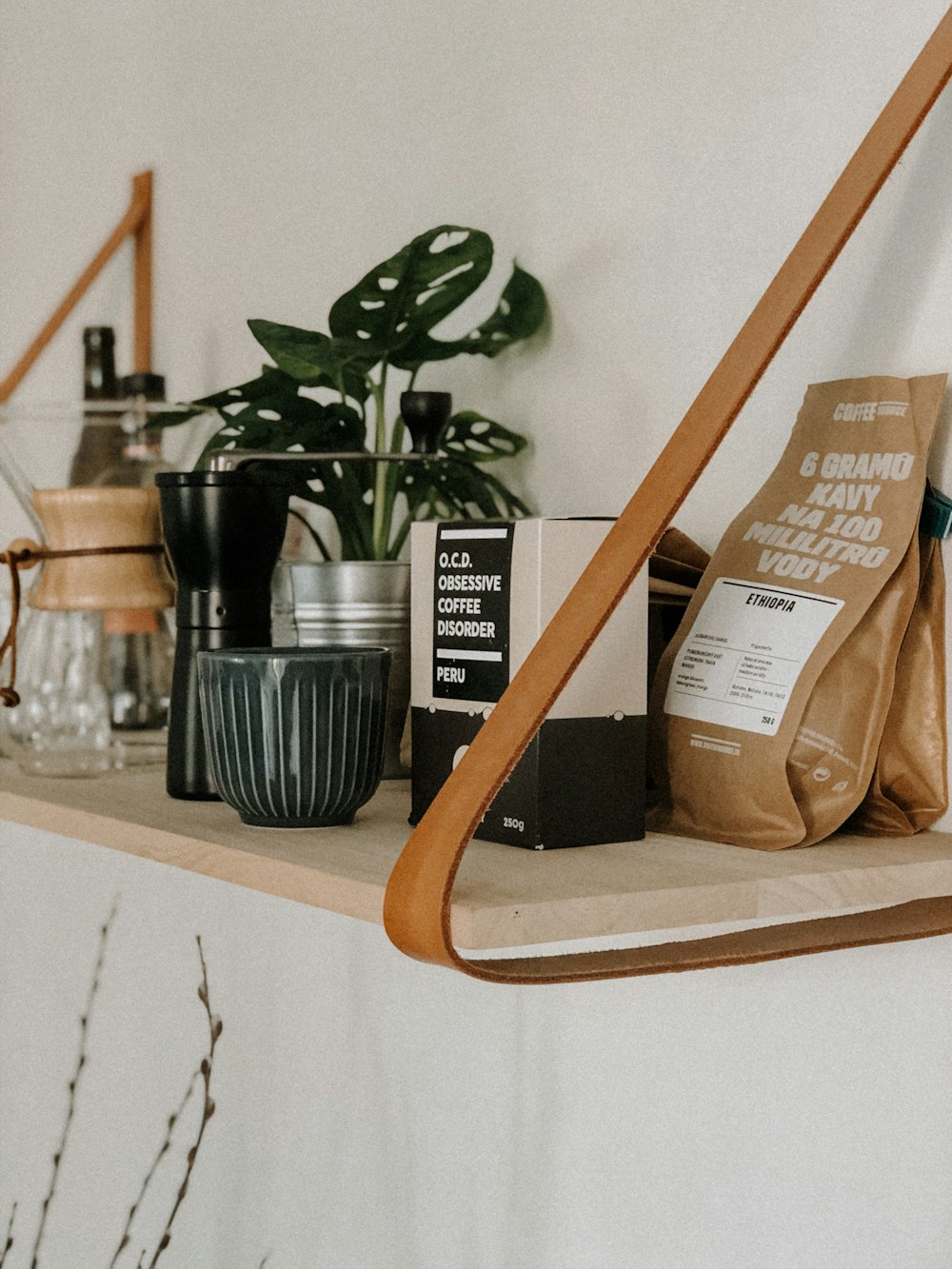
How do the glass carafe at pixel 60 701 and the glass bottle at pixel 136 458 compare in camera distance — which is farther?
the glass bottle at pixel 136 458

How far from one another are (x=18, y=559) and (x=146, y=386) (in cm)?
35

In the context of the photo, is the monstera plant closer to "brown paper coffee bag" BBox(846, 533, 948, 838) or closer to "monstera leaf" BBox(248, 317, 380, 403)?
"monstera leaf" BBox(248, 317, 380, 403)

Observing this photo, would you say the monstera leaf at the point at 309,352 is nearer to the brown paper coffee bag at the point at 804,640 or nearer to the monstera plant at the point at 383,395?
the monstera plant at the point at 383,395

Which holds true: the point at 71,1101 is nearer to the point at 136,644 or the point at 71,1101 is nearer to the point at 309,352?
the point at 136,644

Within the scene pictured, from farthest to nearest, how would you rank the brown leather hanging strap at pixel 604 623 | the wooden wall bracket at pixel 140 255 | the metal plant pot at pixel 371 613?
the wooden wall bracket at pixel 140 255 → the metal plant pot at pixel 371 613 → the brown leather hanging strap at pixel 604 623

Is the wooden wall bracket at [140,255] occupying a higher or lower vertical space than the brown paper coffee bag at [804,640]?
higher

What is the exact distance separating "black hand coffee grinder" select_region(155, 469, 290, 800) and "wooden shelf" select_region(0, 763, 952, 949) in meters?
0.08

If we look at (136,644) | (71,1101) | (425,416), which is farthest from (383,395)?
(71,1101)

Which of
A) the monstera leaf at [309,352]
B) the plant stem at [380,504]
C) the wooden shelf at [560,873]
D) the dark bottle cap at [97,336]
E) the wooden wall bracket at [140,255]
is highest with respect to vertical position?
the wooden wall bracket at [140,255]

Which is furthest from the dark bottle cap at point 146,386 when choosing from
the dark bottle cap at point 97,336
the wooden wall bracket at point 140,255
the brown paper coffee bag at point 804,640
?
the brown paper coffee bag at point 804,640

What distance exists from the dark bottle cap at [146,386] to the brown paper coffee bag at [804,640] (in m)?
0.69

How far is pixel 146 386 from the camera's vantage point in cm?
124

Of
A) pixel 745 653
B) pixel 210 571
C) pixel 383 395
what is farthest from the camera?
pixel 383 395

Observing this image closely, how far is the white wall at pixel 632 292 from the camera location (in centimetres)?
73
